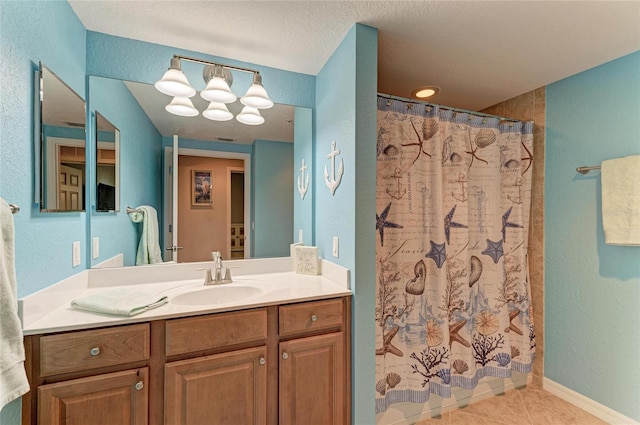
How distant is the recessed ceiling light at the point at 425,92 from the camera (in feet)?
7.15

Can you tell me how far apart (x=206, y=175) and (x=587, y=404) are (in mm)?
2995

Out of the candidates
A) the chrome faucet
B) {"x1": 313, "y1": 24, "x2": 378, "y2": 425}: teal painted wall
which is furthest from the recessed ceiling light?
the chrome faucet

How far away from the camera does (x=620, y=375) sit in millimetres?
1718

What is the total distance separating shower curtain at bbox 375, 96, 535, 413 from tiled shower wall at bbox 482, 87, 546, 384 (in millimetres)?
138

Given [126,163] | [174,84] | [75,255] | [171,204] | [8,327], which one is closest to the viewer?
[8,327]

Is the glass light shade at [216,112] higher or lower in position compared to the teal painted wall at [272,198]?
higher

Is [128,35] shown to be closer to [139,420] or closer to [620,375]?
[139,420]

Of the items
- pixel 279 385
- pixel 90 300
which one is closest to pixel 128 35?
pixel 90 300

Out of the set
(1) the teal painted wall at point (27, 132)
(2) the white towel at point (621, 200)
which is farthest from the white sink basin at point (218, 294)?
(2) the white towel at point (621, 200)

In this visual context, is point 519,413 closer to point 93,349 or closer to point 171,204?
point 93,349

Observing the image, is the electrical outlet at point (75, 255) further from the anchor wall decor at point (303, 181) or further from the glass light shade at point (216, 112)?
the anchor wall decor at point (303, 181)

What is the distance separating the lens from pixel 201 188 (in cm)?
179

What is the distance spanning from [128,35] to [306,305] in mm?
1768

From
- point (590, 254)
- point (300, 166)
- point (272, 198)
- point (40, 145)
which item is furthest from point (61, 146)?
point (590, 254)
